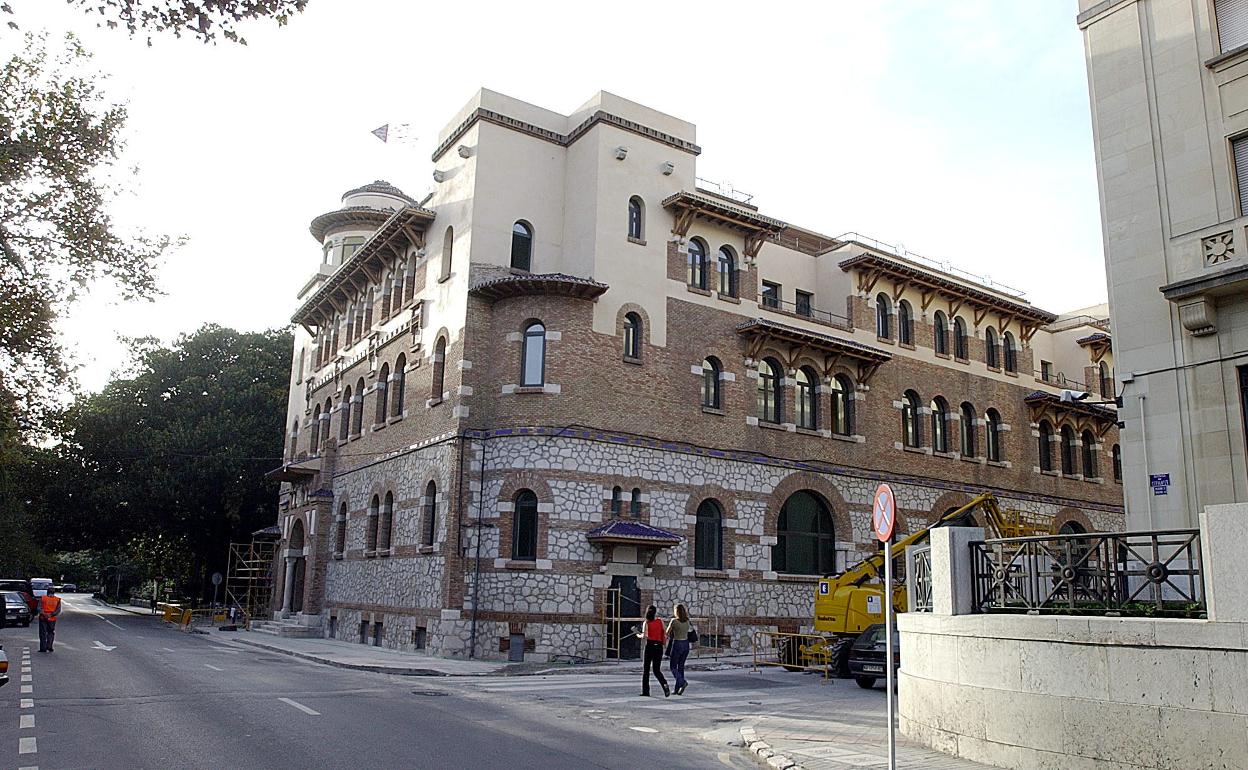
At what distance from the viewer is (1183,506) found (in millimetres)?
14898

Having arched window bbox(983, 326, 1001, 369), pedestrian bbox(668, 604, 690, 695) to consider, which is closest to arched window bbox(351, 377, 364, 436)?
pedestrian bbox(668, 604, 690, 695)

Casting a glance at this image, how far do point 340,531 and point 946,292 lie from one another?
23.9 metres

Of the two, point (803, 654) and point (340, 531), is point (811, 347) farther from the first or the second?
point (340, 531)

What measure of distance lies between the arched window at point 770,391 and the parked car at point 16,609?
95.9 feet

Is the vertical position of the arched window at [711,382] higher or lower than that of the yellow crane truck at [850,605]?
higher

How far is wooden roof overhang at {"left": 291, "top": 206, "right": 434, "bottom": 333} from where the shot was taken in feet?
99.7

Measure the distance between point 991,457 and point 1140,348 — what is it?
21004 millimetres

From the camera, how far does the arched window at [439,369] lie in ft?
92.4

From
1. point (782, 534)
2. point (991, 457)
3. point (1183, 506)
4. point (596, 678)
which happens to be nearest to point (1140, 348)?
point (1183, 506)

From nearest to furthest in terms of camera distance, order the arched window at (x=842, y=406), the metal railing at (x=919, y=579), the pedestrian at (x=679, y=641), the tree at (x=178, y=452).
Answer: the metal railing at (x=919, y=579), the pedestrian at (x=679, y=641), the arched window at (x=842, y=406), the tree at (x=178, y=452)

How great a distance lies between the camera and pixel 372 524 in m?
32.1

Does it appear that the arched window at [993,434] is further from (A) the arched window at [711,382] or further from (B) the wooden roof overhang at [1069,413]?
(A) the arched window at [711,382]

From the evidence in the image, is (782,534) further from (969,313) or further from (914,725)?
(914,725)

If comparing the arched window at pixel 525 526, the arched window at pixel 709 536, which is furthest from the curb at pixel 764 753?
the arched window at pixel 709 536
